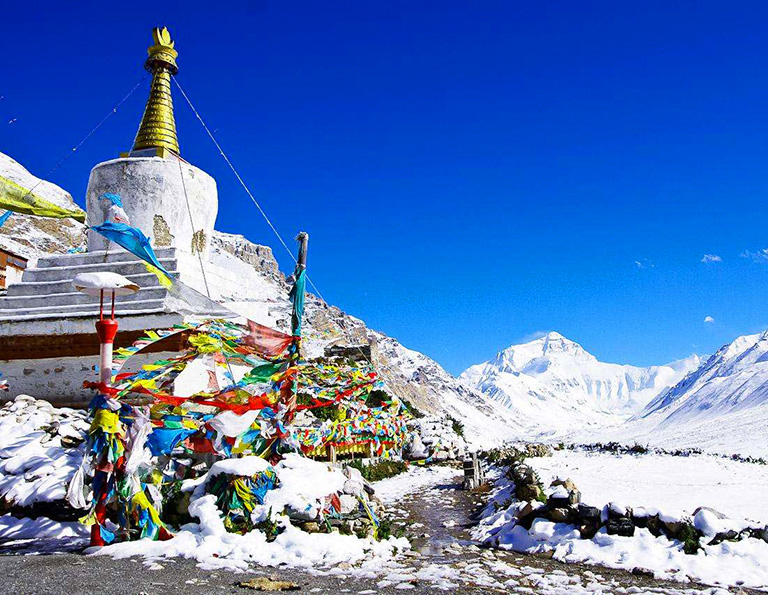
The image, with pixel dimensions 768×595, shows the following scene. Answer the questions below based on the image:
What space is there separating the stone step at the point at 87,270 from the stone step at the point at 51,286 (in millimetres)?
176

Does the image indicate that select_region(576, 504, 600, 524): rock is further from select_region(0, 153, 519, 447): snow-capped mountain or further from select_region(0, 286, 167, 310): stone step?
select_region(0, 286, 167, 310): stone step

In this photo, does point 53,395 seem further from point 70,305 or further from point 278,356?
point 278,356

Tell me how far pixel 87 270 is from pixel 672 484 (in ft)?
41.2

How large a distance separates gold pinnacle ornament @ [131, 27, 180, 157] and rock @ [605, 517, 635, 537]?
13386 mm

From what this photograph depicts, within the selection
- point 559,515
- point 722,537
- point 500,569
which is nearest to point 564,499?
point 559,515

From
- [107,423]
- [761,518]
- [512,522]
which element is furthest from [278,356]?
[761,518]

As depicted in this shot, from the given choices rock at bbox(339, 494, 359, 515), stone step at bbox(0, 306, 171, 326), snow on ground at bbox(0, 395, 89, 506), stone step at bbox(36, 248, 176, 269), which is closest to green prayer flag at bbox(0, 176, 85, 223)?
stone step at bbox(0, 306, 171, 326)

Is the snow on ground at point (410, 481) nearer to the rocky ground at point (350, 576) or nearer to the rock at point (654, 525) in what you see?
the rocky ground at point (350, 576)

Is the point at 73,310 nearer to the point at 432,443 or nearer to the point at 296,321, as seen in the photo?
the point at 296,321

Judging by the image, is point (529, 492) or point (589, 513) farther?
point (529, 492)

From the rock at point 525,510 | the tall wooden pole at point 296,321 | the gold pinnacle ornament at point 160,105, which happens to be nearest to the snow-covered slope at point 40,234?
the gold pinnacle ornament at point 160,105

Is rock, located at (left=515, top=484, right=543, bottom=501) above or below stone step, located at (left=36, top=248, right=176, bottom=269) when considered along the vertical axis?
below

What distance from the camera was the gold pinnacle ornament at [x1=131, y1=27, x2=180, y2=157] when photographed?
16.3 metres

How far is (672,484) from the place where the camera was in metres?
10.9
